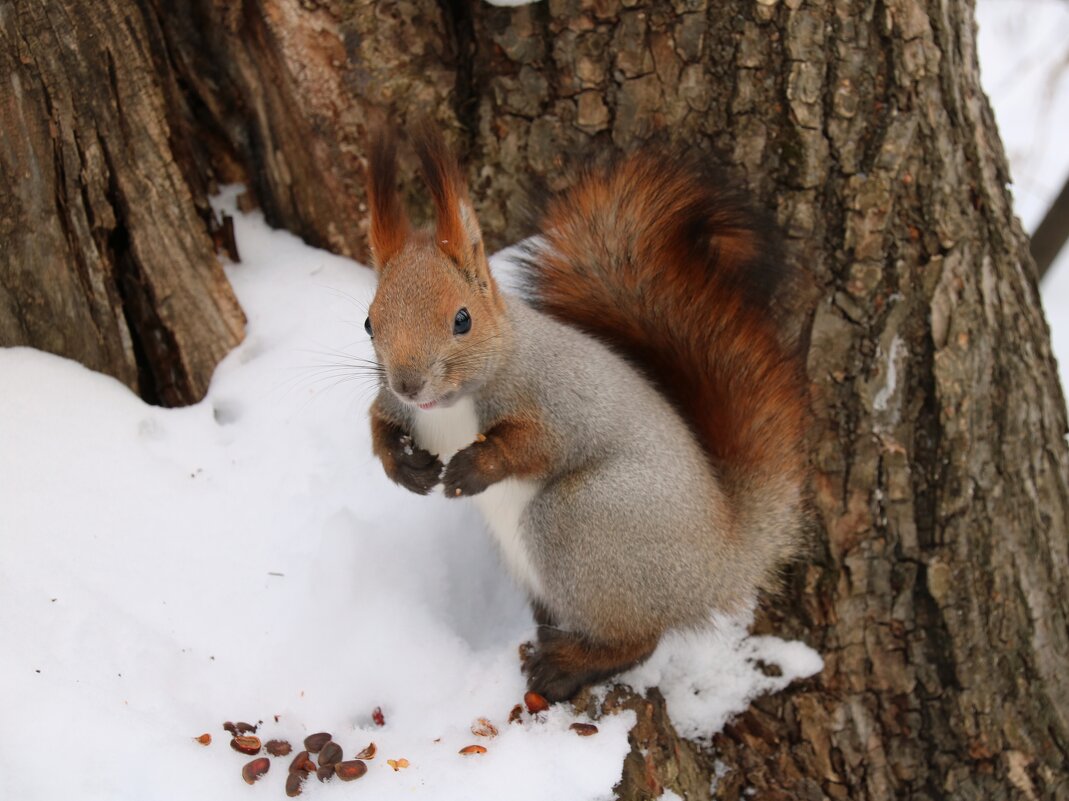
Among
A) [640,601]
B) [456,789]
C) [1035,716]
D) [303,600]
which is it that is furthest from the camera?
[1035,716]

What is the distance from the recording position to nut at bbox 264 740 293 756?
1505mm

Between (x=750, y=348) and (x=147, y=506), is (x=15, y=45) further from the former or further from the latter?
(x=750, y=348)

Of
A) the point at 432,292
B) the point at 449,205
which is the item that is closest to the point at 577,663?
the point at 432,292

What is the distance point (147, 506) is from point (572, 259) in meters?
0.82

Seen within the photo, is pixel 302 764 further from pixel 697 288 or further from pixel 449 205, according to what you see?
pixel 697 288

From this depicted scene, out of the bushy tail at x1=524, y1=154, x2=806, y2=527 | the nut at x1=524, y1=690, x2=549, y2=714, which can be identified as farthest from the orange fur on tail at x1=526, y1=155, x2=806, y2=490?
the nut at x1=524, y1=690, x2=549, y2=714

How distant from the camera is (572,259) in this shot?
5.82ft

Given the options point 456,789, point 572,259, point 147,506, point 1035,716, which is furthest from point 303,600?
point 1035,716

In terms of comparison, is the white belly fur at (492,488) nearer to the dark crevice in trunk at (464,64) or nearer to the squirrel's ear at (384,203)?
the squirrel's ear at (384,203)

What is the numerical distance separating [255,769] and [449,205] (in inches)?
32.5

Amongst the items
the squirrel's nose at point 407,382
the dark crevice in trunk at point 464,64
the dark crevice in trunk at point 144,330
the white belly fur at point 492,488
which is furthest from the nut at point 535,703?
the dark crevice in trunk at point 464,64

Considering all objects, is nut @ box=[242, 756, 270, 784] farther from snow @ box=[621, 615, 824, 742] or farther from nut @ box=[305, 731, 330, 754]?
snow @ box=[621, 615, 824, 742]

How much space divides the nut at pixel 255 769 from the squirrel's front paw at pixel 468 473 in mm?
448

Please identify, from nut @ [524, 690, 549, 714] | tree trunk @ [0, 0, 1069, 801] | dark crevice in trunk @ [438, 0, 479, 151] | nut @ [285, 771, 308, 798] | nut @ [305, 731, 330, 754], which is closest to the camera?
nut @ [285, 771, 308, 798]
